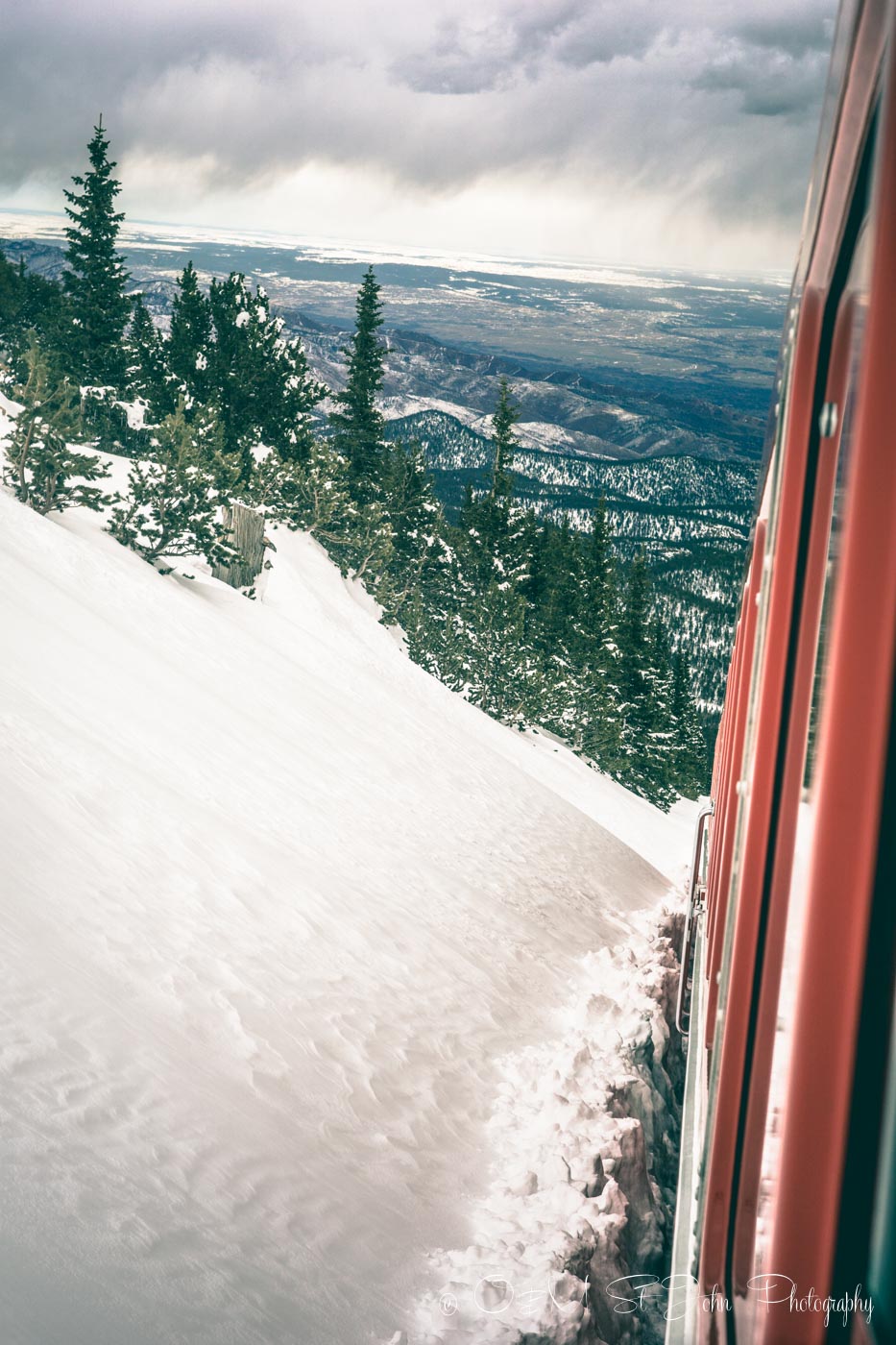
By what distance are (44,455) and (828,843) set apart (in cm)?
1949

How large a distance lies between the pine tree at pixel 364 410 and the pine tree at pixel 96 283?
957 centimetres

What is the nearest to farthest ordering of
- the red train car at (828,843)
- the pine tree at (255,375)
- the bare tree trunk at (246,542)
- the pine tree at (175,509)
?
the red train car at (828,843), the pine tree at (175,509), the bare tree trunk at (246,542), the pine tree at (255,375)

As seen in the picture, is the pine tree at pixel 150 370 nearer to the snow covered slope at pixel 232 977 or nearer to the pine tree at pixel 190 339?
the pine tree at pixel 190 339

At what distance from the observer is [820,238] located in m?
1.75

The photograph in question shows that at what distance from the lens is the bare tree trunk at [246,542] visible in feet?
76.0

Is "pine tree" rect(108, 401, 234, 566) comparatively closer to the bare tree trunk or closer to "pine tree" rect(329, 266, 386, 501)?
the bare tree trunk

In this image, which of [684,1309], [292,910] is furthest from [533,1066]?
[684,1309]

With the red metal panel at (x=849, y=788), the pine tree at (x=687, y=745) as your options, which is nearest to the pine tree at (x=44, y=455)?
the red metal panel at (x=849, y=788)

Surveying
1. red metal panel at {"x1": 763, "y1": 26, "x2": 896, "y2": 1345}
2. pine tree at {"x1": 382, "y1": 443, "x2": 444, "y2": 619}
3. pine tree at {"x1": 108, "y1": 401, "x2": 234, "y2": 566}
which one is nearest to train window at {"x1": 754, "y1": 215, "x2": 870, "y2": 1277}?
red metal panel at {"x1": 763, "y1": 26, "x2": 896, "y2": 1345}

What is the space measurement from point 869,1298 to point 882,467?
82 cm

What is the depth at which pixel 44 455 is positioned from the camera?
18.2 meters

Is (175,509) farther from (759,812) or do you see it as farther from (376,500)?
(376,500)

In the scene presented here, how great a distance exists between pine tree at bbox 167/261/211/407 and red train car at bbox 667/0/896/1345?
40134mm

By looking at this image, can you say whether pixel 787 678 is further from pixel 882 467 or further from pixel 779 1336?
pixel 779 1336
